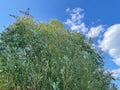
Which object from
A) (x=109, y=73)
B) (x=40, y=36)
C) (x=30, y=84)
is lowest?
(x=30, y=84)

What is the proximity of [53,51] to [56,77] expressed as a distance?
11.5ft

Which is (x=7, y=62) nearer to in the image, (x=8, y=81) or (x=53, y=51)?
(x=8, y=81)

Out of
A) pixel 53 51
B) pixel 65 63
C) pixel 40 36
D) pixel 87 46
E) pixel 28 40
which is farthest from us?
pixel 87 46

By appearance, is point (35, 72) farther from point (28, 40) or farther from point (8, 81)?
point (28, 40)

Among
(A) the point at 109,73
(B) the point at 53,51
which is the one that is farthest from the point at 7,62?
(A) the point at 109,73

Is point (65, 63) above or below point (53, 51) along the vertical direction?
below

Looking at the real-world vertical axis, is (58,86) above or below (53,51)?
below

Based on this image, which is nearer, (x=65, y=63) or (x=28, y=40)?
(x=65, y=63)

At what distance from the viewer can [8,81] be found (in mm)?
12086

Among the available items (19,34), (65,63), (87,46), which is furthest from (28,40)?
(65,63)

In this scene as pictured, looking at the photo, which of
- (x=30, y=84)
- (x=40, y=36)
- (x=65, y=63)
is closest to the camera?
(x=30, y=84)

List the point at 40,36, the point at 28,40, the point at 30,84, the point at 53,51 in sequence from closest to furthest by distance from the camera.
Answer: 1. the point at 30,84
2. the point at 53,51
3. the point at 40,36
4. the point at 28,40

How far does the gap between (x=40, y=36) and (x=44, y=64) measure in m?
19.3

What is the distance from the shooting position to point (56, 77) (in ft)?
44.3
